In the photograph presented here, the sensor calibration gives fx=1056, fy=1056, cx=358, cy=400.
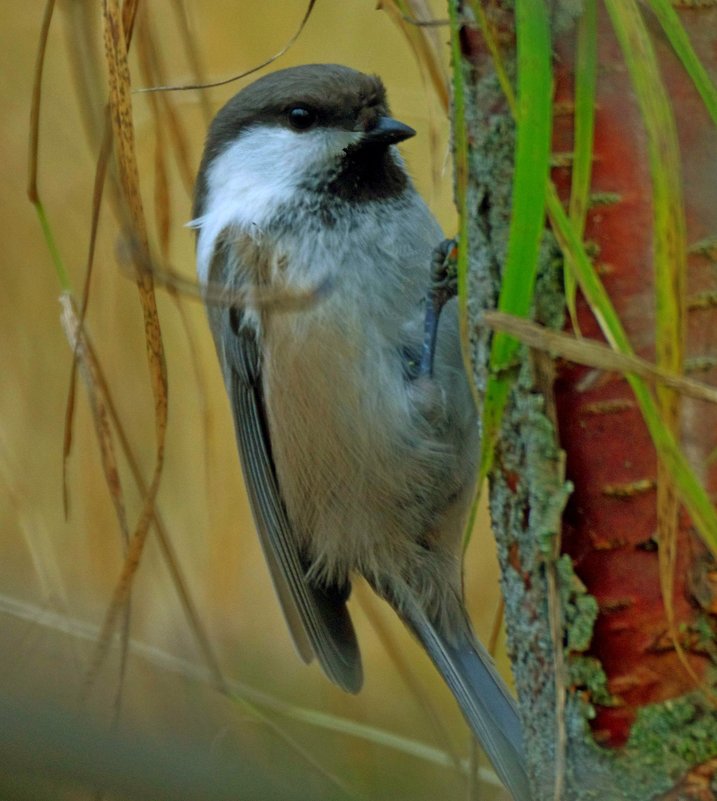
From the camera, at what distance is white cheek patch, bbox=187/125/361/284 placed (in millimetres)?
1922

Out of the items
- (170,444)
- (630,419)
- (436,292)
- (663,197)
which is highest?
(663,197)

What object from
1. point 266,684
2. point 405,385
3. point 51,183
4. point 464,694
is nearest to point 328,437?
point 405,385

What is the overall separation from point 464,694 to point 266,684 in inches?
33.3

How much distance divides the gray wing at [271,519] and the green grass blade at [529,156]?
118 centimetres

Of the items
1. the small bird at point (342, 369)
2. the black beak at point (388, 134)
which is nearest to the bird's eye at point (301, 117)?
the small bird at point (342, 369)

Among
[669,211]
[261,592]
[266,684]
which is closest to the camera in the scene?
[669,211]

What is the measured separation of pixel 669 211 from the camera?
2.73 ft

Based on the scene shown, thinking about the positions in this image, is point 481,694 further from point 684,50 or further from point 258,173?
point 684,50

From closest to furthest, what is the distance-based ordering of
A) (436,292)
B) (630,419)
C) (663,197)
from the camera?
(663,197) → (630,419) → (436,292)

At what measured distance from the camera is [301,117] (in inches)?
78.5

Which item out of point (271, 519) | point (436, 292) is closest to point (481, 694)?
point (271, 519)

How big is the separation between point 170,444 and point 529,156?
189cm

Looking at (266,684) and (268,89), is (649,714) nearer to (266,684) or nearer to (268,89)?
(268,89)

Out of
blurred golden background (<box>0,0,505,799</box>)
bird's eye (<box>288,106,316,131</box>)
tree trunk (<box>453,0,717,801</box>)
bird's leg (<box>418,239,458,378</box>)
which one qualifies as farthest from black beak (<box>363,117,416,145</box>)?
tree trunk (<box>453,0,717,801</box>)
